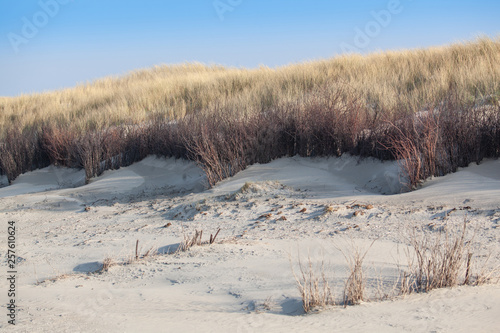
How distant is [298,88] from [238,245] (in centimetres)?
777

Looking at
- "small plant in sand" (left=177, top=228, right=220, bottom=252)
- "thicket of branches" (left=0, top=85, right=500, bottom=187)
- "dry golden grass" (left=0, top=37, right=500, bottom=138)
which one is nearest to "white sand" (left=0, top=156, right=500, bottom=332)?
"small plant in sand" (left=177, top=228, right=220, bottom=252)

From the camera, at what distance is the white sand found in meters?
2.67

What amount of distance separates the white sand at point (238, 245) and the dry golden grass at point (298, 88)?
2215 mm

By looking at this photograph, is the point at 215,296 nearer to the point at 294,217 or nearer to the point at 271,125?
the point at 294,217

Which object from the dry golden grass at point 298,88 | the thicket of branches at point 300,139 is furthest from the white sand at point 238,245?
the dry golden grass at point 298,88

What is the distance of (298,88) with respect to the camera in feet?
37.6

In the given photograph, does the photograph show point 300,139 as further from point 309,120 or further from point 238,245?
point 238,245

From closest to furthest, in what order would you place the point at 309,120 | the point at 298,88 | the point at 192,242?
the point at 192,242 < the point at 309,120 < the point at 298,88

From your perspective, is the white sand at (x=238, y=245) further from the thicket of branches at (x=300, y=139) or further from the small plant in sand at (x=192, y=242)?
the thicket of branches at (x=300, y=139)

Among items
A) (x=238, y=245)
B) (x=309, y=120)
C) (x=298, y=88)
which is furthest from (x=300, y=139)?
(x=298, y=88)

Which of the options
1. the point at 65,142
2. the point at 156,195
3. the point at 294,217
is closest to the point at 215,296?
the point at 294,217

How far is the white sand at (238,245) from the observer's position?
267 cm

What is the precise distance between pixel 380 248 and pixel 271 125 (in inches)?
150

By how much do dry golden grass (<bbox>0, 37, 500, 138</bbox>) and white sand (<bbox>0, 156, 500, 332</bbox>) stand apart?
2.22m
